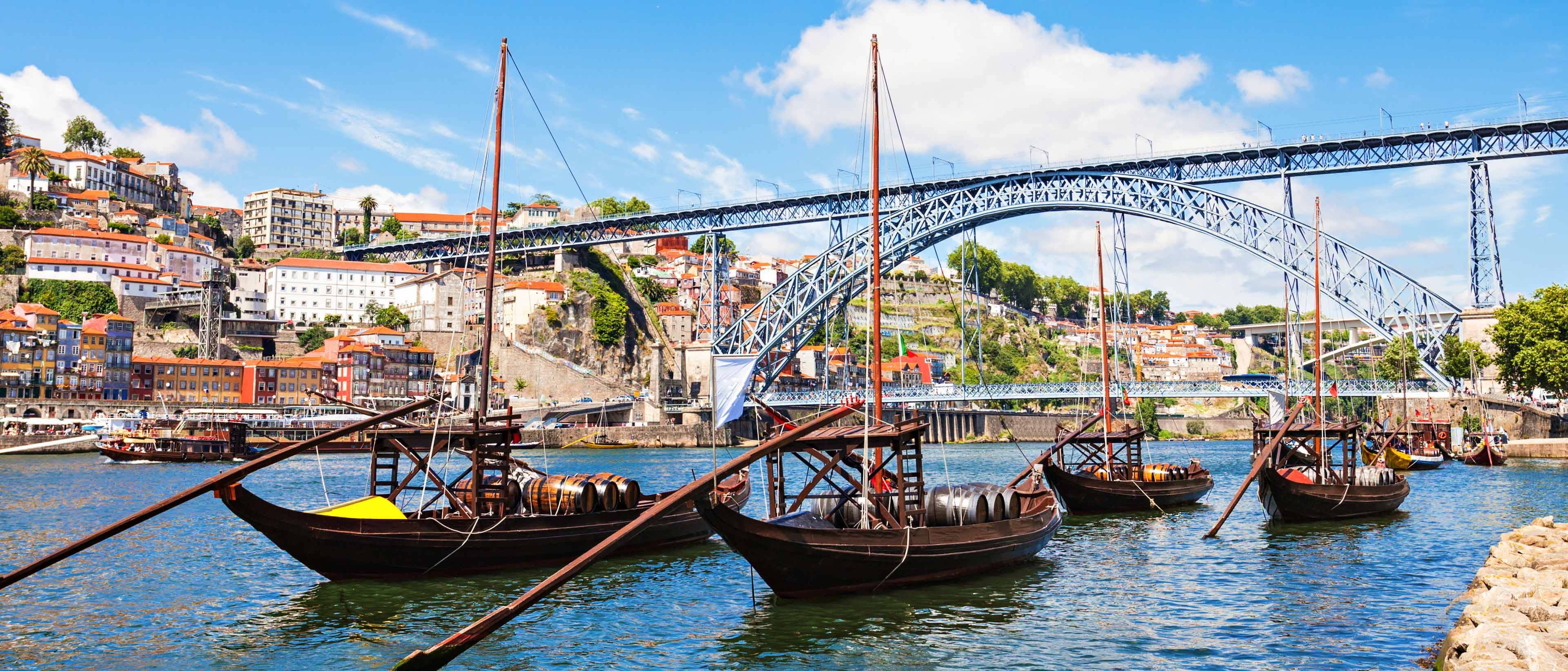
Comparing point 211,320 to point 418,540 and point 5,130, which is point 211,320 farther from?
point 418,540

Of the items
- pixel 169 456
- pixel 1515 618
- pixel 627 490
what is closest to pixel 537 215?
pixel 169 456

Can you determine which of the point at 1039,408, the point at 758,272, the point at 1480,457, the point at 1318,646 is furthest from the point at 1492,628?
the point at 758,272

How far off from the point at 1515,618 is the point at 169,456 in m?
61.0

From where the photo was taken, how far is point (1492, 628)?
461 inches

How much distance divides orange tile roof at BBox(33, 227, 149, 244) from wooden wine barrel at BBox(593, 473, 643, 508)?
9320 centimetres

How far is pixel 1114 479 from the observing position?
108 ft

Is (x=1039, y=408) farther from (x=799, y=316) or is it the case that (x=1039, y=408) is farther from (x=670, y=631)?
(x=670, y=631)

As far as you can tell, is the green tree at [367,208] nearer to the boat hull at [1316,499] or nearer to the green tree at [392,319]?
the green tree at [392,319]

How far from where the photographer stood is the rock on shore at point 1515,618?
10.7 metres

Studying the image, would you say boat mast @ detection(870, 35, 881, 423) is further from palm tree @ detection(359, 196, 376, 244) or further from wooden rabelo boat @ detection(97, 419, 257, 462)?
palm tree @ detection(359, 196, 376, 244)

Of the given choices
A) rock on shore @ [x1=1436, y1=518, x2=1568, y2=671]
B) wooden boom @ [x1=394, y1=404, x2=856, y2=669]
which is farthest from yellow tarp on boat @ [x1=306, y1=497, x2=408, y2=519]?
rock on shore @ [x1=1436, y1=518, x2=1568, y2=671]

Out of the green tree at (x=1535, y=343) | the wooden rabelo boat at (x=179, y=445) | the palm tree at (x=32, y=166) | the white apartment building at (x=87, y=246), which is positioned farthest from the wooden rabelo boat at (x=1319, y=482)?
the palm tree at (x=32, y=166)

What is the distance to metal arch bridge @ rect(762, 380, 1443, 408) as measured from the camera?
6912 centimetres

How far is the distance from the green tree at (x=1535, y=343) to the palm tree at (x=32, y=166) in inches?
4613
